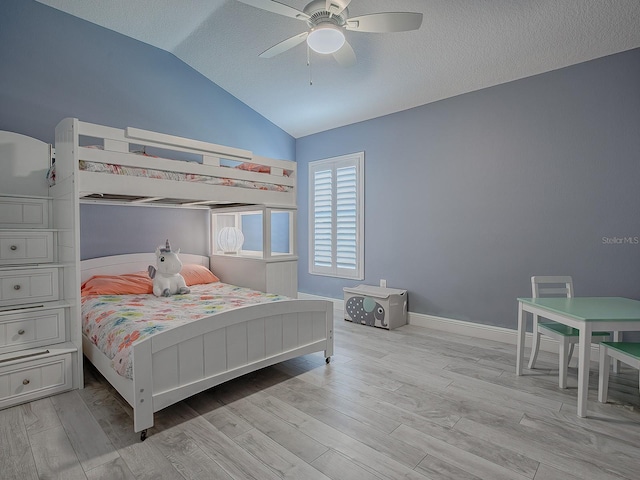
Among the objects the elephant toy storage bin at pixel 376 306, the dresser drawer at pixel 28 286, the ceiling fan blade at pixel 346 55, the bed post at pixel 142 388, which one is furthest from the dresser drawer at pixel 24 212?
the elephant toy storage bin at pixel 376 306

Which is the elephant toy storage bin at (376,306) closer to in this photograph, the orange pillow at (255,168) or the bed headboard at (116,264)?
the orange pillow at (255,168)

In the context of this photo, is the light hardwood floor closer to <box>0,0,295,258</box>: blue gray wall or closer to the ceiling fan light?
<box>0,0,295,258</box>: blue gray wall

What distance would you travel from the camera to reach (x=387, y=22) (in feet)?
6.90

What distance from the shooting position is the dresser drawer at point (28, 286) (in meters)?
2.28

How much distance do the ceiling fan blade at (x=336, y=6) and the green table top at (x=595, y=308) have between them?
2.25 m

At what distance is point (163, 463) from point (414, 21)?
2.68 metres

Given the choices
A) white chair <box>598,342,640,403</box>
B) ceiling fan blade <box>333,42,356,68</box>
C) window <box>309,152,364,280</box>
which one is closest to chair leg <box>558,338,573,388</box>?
white chair <box>598,342,640,403</box>

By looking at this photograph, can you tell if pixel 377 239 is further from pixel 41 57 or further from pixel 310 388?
pixel 41 57

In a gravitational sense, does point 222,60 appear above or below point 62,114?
above

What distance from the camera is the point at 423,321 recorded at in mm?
3881

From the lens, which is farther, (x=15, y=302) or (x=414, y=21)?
(x=15, y=302)

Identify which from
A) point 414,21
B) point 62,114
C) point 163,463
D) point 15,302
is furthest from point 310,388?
point 62,114

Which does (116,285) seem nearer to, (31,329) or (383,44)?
(31,329)

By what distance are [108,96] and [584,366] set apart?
14.4 feet
